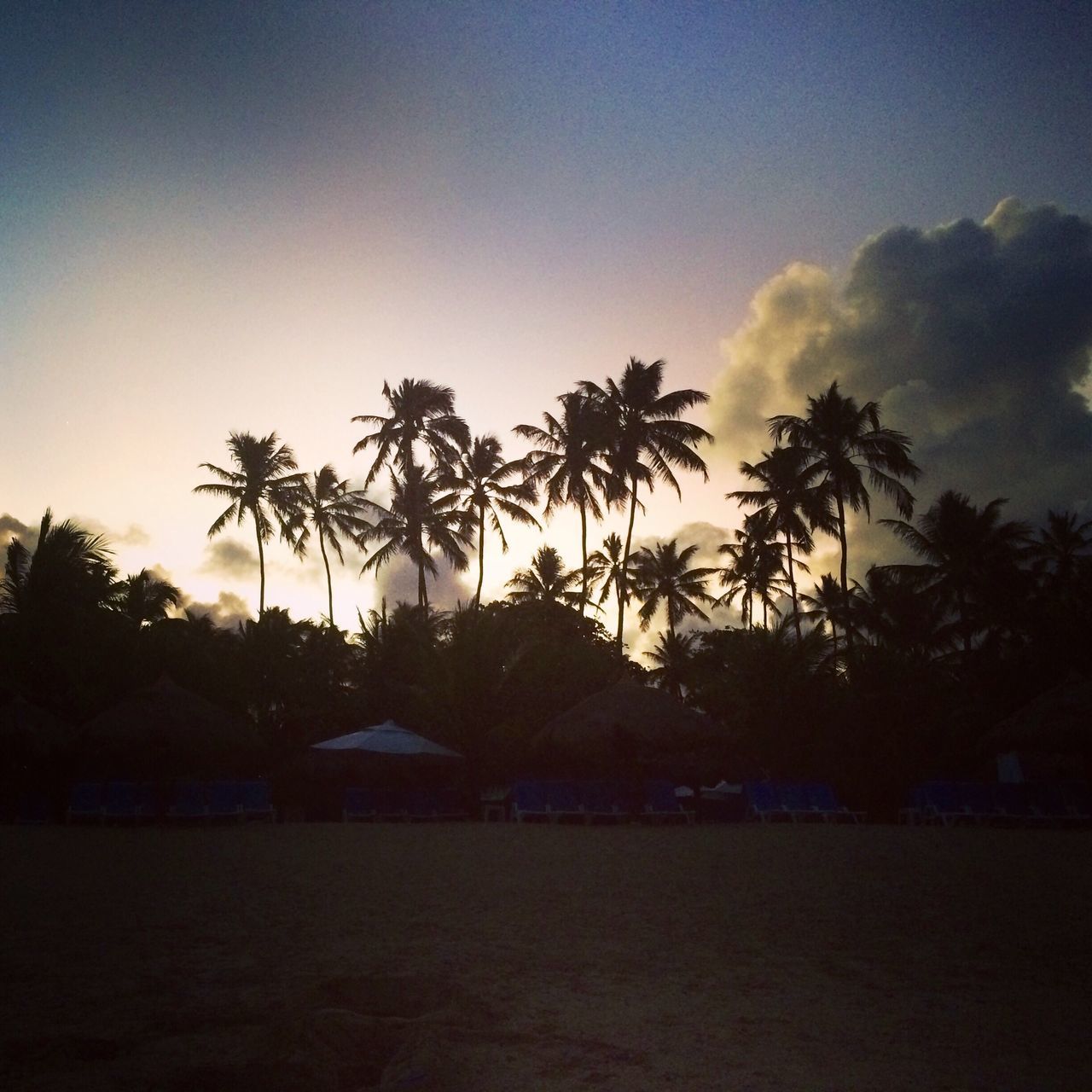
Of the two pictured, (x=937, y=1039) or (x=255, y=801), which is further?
(x=255, y=801)

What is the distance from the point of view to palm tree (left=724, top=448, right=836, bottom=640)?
99.2 feet

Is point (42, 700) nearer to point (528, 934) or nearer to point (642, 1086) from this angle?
point (528, 934)

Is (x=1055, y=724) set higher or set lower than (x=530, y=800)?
higher

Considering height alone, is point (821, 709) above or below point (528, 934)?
above

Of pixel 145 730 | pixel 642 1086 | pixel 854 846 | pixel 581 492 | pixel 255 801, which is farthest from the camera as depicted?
pixel 581 492

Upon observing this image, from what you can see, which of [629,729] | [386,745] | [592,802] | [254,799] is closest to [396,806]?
[386,745]

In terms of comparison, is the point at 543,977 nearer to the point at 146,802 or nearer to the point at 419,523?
the point at 146,802

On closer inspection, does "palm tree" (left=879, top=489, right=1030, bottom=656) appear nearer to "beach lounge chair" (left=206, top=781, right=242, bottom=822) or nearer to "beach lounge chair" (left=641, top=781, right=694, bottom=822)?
"beach lounge chair" (left=641, top=781, right=694, bottom=822)

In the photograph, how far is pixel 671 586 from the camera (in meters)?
41.8

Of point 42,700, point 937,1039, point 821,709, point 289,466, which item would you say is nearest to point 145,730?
point 42,700

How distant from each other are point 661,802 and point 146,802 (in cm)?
1028

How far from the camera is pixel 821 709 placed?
23688 mm

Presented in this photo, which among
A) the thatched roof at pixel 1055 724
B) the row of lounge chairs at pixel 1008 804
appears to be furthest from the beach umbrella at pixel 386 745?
the thatched roof at pixel 1055 724

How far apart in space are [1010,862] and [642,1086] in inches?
376
